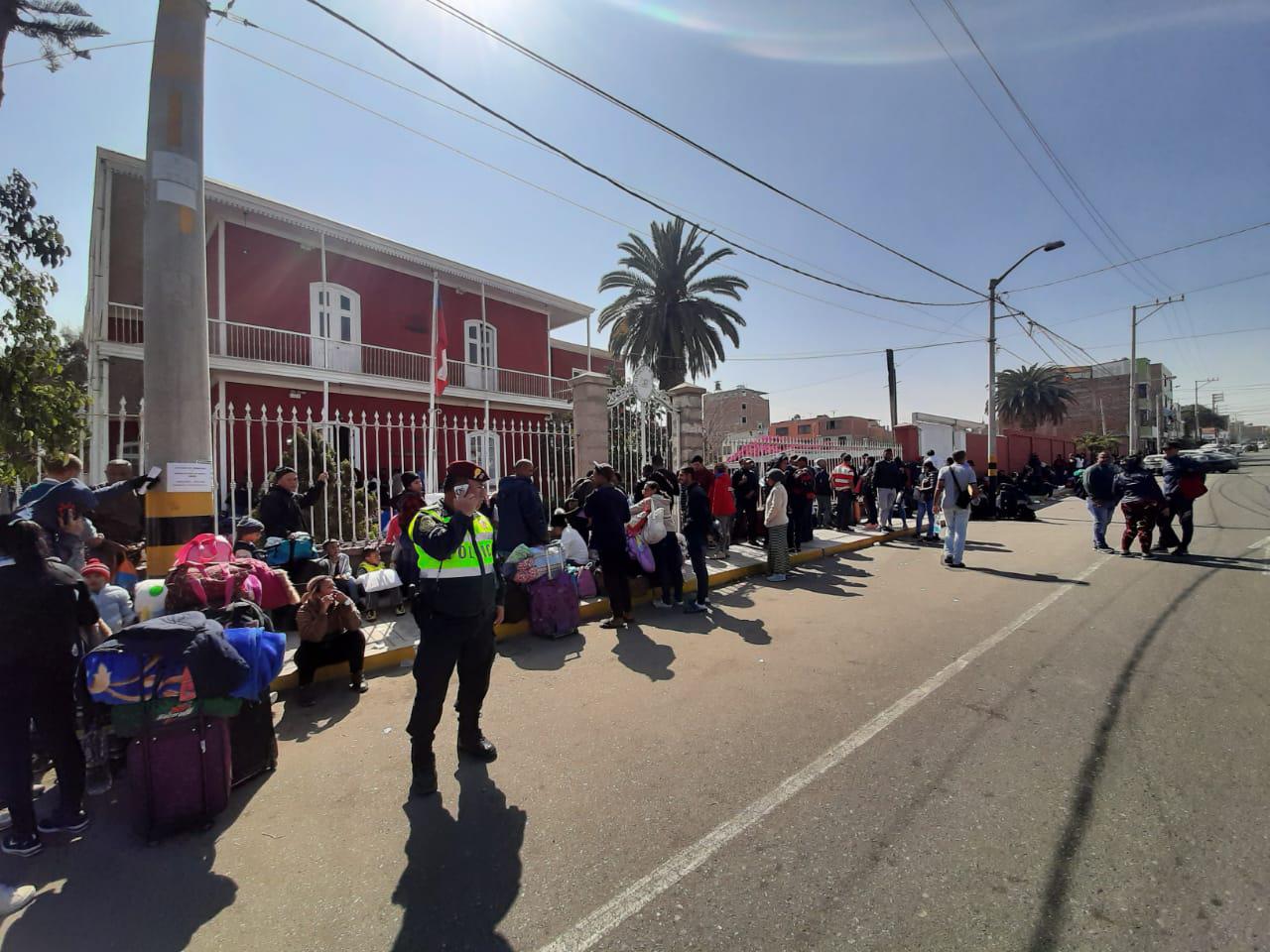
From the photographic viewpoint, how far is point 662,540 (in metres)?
6.91

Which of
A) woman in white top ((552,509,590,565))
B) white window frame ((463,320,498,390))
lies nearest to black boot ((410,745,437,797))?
woman in white top ((552,509,590,565))

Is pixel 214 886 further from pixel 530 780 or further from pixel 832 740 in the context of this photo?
pixel 832 740

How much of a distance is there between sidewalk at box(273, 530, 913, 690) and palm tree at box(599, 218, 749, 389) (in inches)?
471

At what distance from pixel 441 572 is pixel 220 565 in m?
1.72

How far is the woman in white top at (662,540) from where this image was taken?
6.87 meters

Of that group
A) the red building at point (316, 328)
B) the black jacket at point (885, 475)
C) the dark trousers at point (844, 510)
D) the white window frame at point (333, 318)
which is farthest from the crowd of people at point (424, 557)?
the white window frame at point (333, 318)

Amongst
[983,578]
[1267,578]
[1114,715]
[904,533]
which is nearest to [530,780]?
[1114,715]

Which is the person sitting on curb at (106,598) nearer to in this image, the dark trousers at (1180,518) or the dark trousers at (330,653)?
the dark trousers at (330,653)

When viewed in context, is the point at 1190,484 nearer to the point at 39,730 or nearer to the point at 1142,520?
the point at 1142,520

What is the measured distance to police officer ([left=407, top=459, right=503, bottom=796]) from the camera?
3.09 meters

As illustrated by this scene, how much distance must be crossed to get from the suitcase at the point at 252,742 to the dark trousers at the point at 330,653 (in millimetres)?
1038

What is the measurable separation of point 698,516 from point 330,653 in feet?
13.7

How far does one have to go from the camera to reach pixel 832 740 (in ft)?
11.3

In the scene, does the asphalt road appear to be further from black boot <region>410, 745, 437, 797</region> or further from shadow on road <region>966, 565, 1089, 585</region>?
shadow on road <region>966, 565, 1089, 585</region>
